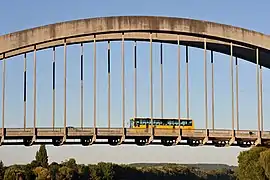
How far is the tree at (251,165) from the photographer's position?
192ft

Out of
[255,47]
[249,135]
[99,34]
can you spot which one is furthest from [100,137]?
[255,47]

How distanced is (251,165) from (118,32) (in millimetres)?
23689

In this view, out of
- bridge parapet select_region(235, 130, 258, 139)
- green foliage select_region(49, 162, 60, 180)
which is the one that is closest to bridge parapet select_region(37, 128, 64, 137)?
bridge parapet select_region(235, 130, 258, 139)

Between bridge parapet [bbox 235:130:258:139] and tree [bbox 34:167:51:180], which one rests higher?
bridge parapet [bbox 235:130:258:139]

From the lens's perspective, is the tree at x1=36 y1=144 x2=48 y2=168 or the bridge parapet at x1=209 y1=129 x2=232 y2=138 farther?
the tree at x1=36 y1=144 x2=48 y2=168

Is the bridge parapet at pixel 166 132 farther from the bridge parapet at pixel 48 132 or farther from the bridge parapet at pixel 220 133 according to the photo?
the bridge parapet at pixel 48 132

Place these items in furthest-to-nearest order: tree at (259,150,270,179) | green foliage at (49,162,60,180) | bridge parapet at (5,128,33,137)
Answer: green foliage at (49,162,60,180)
tree at (259,150,270,179)
bridge parapet at (5,128,33,137)

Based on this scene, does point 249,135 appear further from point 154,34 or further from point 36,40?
point 36,40

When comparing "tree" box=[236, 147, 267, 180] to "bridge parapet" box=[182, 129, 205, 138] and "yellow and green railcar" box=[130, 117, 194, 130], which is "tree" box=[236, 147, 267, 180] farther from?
"bridge parapet" box=[182, 129, 205, 138]

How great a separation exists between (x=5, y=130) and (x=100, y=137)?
5824mm

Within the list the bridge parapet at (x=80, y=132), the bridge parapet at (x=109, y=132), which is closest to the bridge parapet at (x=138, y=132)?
the bridge parapet at (x=109, y=132)

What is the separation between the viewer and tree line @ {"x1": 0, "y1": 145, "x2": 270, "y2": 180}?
5959 centimetres

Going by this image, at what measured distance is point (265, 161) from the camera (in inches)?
2173

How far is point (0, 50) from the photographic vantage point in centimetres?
4159
